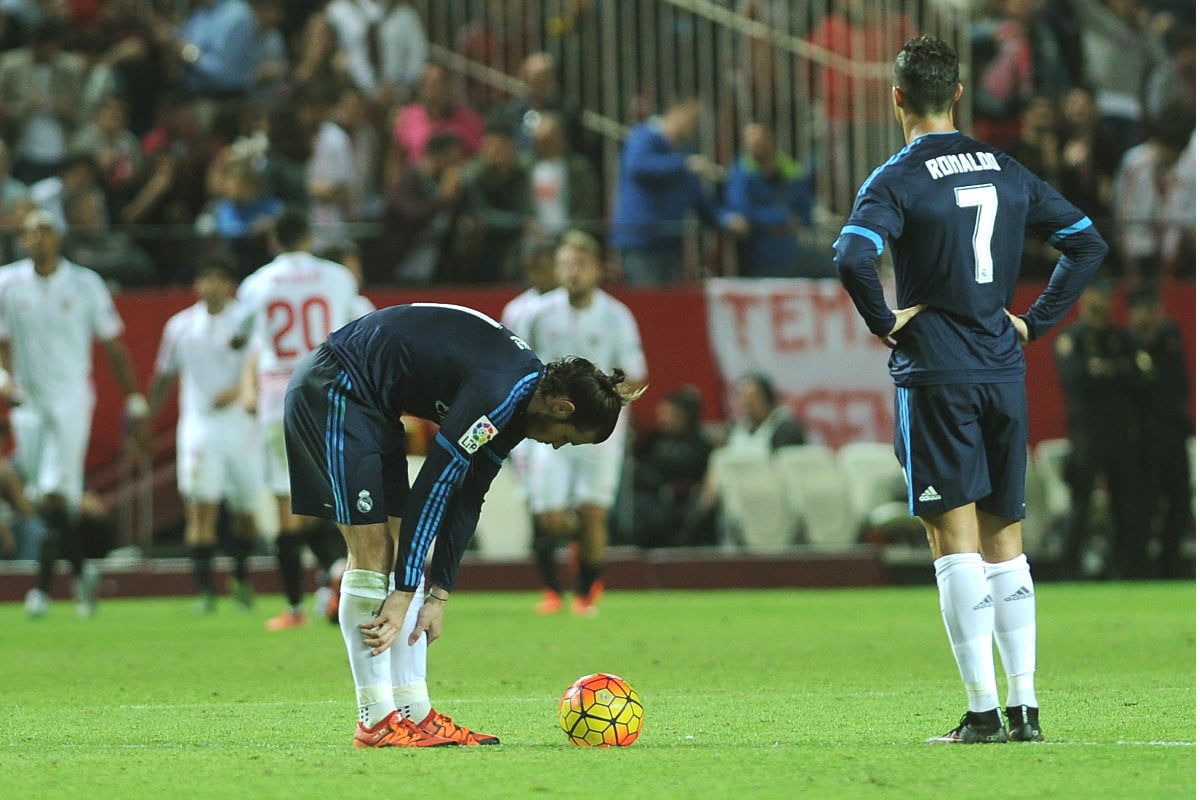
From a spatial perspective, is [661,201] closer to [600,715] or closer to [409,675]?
[409,675]

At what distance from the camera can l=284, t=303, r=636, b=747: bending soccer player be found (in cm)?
686

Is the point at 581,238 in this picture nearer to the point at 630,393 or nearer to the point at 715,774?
the point at 630,393

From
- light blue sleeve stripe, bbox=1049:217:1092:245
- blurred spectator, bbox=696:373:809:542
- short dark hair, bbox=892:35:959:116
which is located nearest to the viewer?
short dark hair, bbox=892:35:959:116

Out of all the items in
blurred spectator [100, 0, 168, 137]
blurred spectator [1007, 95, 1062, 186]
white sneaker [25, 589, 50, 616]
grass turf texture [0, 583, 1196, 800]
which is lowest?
white sneaker [25, 589, 50, 616]

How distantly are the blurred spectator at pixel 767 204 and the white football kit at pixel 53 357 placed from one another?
5978 millimetres

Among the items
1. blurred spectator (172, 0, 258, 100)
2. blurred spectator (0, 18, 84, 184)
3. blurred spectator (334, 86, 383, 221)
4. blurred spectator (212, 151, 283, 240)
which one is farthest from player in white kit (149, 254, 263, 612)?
blurred spectator (172, 0, 258, 100)

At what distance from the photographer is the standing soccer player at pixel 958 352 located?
7.02 m

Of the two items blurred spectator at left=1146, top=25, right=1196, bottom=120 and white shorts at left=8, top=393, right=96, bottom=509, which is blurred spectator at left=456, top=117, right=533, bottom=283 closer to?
white shorts at left=8, top=393, right=96, bottom=509

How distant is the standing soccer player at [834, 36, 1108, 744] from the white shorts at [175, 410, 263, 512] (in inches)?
374

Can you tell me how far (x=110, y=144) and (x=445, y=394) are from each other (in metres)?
13.4

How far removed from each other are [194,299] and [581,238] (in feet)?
15.5

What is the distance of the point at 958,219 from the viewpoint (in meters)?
7.11

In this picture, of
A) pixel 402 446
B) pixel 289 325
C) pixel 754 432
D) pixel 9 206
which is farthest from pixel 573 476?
pixel 402 446

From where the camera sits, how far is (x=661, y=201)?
1861 centimetres
